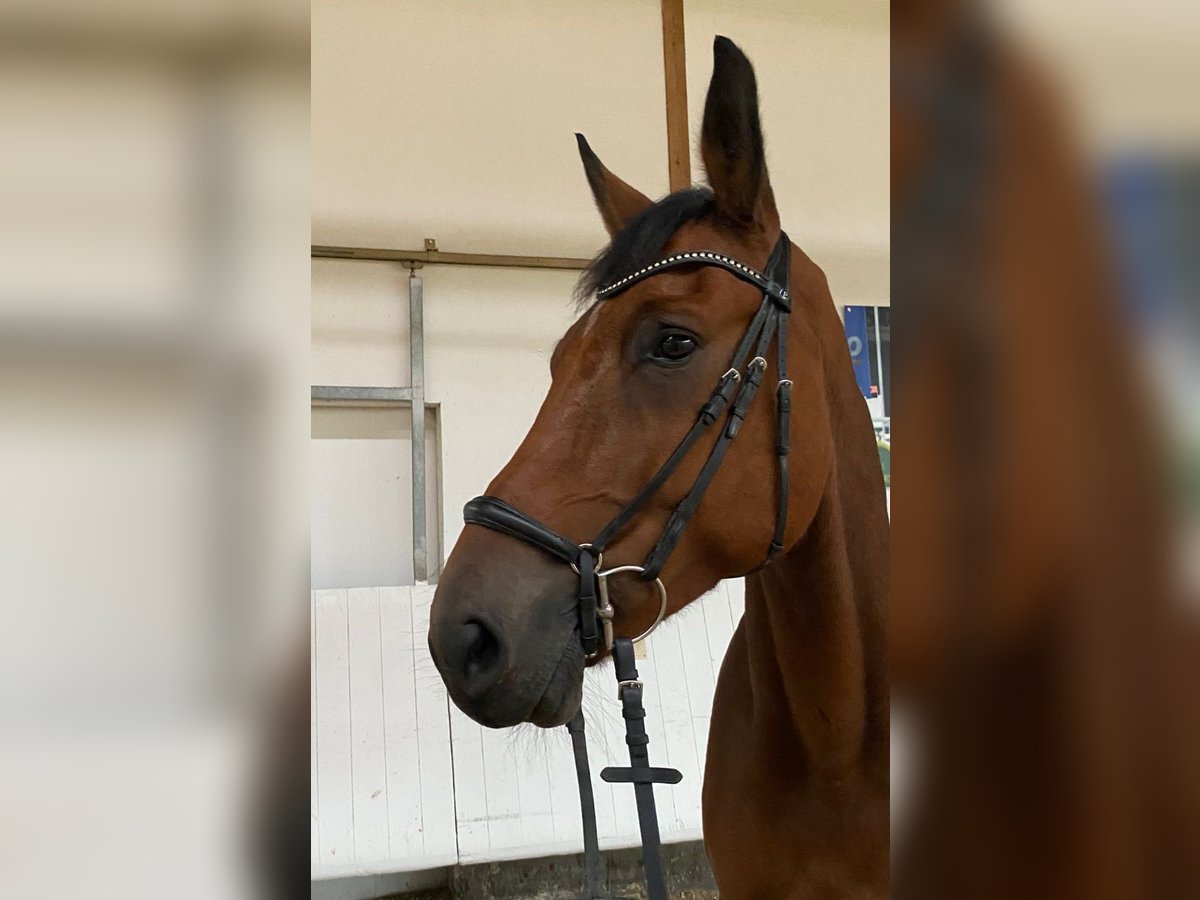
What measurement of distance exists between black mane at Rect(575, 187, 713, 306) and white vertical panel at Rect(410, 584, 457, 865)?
2.02m

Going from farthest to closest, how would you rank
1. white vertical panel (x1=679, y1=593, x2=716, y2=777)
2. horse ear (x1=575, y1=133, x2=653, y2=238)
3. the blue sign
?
the blue sign, white vertical panel (x1=679, y1=593, x2=716, y2=777), horse ear (x1=575, y1=133, x2=653, y2=238)

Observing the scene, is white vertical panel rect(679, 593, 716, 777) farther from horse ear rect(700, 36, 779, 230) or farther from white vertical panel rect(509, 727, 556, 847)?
horse ear rect(700, 36, 779, 230)

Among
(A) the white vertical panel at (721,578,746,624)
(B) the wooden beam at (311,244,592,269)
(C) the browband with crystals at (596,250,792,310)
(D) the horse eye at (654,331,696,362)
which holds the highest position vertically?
(B) the wooden beam at (311,244,592,269)

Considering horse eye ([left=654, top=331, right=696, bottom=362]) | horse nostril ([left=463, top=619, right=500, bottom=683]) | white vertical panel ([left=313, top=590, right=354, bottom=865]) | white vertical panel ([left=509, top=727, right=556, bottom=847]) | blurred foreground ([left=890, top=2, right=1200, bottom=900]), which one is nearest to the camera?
blurred foreground ([left=890, top=2, right=1200, bottom=900])

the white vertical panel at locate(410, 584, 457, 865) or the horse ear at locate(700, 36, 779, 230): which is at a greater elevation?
the horse ear at locate(700, 36, 779, 230)

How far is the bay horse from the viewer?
3.06ft

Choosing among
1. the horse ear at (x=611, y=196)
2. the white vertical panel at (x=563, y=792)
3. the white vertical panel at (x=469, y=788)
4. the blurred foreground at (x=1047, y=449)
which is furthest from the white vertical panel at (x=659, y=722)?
the blurred foreground at (x=1047, y=449)

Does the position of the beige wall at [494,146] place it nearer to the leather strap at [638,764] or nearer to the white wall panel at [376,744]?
the white wall panel at [376,744]

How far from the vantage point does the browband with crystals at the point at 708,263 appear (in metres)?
1.06

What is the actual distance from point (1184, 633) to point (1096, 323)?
8cm

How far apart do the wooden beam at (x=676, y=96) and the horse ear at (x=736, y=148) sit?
1.54m

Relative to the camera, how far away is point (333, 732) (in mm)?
2869

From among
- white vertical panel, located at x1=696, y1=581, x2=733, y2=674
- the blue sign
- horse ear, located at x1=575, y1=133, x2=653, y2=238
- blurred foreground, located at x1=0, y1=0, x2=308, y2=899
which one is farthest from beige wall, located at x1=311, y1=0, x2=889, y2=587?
blurred foreground, located at x1=0, y1=0, x2=308, y2=899

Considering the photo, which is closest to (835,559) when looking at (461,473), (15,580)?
(15,580)
